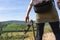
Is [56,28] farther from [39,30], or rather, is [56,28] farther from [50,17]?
[39,30]

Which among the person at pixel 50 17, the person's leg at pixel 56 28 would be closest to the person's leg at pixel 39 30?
the person at pixel 50 17

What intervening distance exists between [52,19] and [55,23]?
0.41ft

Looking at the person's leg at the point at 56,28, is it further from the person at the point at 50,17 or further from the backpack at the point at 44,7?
the backpack at the point at 44,7

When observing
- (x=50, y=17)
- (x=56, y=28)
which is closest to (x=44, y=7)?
(x=50, y=17)

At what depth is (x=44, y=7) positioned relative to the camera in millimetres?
6859

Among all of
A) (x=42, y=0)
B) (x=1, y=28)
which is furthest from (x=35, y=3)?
(x=1, y=28)

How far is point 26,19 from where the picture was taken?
7086mm

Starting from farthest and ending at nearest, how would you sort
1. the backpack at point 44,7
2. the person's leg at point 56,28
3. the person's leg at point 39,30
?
the person's leg at point 39,30, the person's leg at point 56,28, the backpack at point 44,7

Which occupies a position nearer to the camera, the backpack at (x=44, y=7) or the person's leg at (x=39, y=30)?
the backpack at (x=44, y=7)

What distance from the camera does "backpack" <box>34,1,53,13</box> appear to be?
684 cm

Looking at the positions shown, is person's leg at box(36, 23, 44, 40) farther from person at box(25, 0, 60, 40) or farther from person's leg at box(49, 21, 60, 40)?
person's leg at box(49, 21, 60, 40)

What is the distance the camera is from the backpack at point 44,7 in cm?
684

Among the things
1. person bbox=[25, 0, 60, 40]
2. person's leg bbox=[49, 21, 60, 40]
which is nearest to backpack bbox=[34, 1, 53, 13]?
person bbox=[25, 0, 60, 40]

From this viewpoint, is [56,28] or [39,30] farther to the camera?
[39,30]
